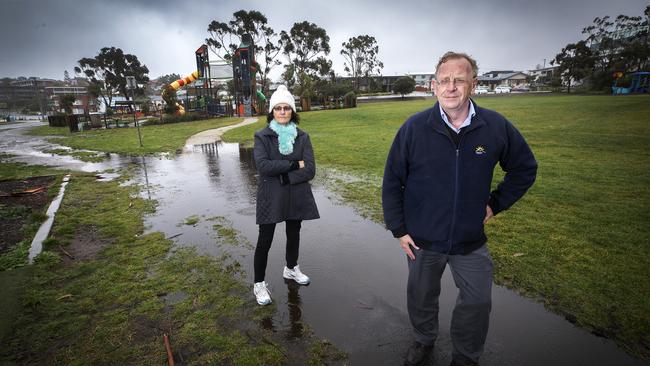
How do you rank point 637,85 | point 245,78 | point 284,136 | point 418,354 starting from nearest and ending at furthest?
point 418,354 → point 284,136 → point 245,78 → point 637,85

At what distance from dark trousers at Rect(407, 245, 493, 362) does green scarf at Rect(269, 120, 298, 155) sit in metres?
1.64

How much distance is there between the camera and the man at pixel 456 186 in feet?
7.41

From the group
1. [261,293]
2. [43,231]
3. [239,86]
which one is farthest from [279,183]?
[239,86]

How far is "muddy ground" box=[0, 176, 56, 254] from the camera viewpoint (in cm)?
526

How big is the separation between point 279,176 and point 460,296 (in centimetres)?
192

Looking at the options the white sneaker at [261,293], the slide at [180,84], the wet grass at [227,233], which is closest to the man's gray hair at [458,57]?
the white sneaker at [261,293]

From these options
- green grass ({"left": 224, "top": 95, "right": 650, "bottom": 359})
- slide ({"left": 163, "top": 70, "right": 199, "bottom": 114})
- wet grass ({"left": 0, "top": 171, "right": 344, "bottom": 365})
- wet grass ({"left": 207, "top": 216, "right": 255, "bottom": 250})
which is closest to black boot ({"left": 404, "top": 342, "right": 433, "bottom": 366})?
wet grass ({"left": 0, "top": 171, "right": 344, "bottom": 365})

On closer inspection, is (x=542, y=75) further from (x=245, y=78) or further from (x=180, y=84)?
(x=180, y=84)

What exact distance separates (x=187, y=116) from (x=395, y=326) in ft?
106

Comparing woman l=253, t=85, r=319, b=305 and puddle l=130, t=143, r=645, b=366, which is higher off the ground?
woman l=253, t=85, r=319, b=305

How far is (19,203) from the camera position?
6.94 m

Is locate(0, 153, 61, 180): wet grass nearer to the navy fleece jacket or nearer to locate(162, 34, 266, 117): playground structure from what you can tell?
the navy fleece jacket

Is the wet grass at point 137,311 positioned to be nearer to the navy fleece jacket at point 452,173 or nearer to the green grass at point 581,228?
the navy fleece jacket at point 452,173

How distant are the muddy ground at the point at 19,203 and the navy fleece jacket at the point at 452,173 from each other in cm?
564
